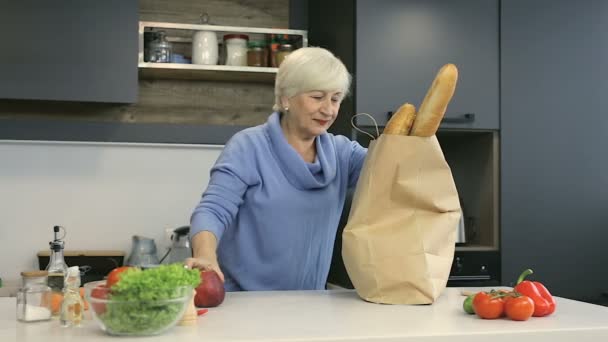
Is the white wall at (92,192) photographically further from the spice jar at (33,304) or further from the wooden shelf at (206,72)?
the spice jar at (33,304)

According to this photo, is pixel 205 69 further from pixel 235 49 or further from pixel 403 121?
pixel 403 121

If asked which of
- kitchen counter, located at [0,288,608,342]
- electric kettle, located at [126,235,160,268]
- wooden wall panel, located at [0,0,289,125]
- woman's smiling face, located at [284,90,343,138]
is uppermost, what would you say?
wooden wall panel, located at [0,0,289,125]

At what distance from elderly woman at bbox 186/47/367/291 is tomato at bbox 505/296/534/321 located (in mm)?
712

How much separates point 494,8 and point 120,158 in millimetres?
1699

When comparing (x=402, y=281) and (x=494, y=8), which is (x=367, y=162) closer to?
(x=402, y=281)

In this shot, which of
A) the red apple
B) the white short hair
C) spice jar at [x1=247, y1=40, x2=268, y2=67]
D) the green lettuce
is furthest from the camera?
spice jar at [x1=247, y1=40, x2=268, y2=67]

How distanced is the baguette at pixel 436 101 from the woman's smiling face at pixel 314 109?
37cm

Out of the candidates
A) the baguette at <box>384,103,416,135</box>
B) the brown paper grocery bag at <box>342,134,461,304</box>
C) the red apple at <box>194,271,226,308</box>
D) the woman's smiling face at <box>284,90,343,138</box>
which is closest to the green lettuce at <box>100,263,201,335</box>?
the red apple at <box>194,271,226,308</box>

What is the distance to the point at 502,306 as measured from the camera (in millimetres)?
1476

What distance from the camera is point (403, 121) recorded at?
5.52 feet

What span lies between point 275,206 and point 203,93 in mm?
1616

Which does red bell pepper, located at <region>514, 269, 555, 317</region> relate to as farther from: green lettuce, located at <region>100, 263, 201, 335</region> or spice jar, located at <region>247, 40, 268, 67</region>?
spice jar, located at <region>247, 40, 268, 67</region>

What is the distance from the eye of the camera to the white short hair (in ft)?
6.44

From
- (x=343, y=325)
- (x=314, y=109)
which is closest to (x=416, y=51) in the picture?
(x=314, y=109)
